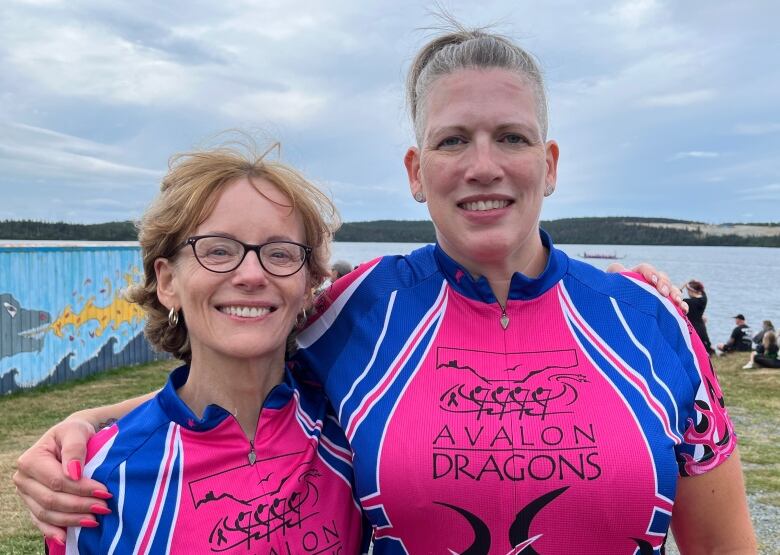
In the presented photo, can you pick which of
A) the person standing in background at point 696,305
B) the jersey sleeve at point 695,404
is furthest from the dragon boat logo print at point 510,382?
the person standing in background at point 696,305

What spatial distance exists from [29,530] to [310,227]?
15.7 feet

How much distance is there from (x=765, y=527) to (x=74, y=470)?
6.06 m

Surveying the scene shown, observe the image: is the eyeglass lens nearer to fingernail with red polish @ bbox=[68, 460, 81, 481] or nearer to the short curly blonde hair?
the short curly blonde hair

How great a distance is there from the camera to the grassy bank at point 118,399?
232 inches

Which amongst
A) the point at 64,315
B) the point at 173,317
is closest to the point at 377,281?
the point at 173,317

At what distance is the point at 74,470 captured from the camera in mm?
1979

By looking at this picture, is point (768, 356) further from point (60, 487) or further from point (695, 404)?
point (60, 487)

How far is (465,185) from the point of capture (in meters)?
2.21

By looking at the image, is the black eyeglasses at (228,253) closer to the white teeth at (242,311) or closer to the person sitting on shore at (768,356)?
the white teeth at (242,311)

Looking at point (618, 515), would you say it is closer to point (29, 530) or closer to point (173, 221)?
A: point (173, 221)

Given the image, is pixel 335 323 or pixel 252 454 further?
pixel 335 323

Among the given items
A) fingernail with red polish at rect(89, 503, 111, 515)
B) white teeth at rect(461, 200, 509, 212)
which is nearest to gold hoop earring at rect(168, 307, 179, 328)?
fingernail with red polish at rect(89, 503, 111, 515)

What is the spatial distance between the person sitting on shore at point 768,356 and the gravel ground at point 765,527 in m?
10.2

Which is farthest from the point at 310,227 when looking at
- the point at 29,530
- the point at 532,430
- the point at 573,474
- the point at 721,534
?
the point at 29,530
